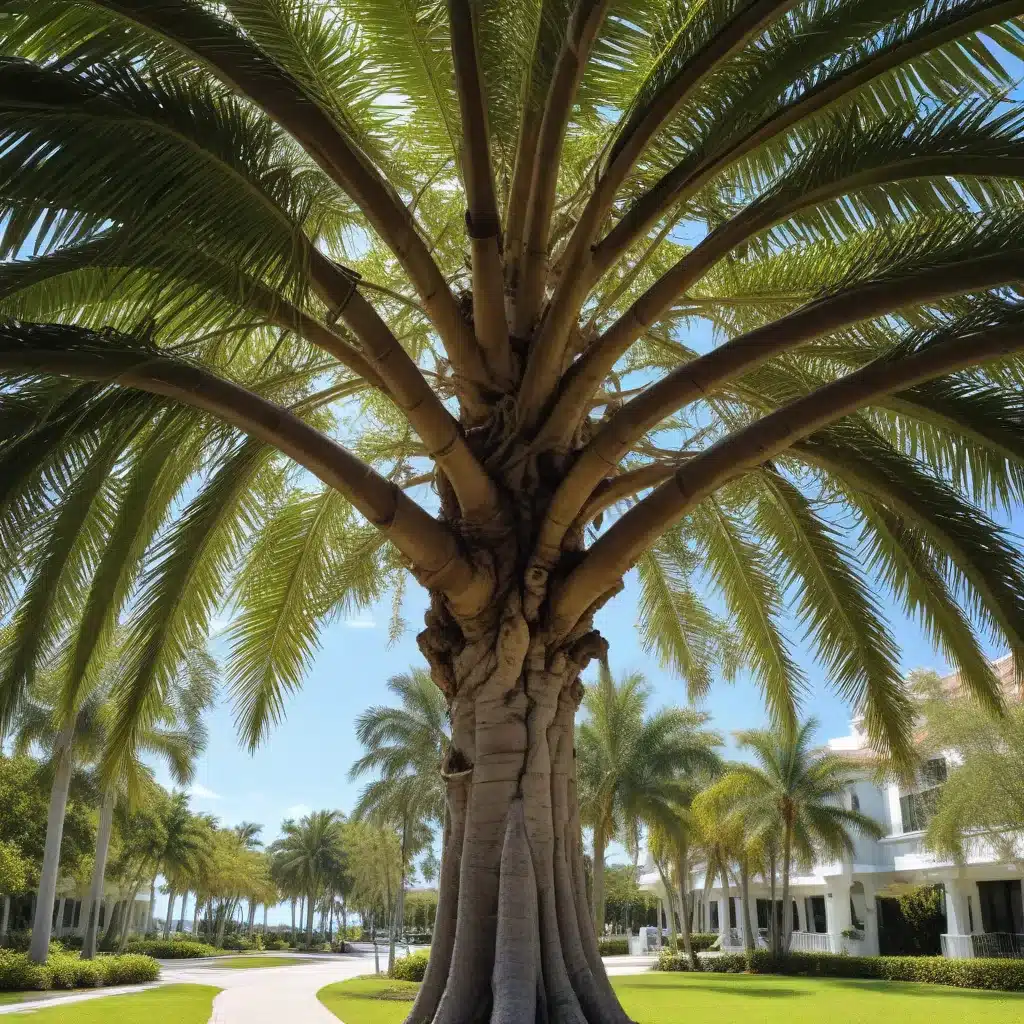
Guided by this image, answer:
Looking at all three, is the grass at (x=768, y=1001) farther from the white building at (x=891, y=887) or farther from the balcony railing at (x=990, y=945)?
the white building at (x=891, y=887)

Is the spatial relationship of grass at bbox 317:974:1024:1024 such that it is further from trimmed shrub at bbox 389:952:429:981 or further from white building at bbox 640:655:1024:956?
white building at bbox 640:655:1024:956

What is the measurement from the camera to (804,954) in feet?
110

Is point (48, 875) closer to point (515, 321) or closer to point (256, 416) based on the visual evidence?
point (515, 321)

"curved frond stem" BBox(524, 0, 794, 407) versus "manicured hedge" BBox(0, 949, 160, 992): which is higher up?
"curved frond stem" BBox(524, 0, 794, 407)

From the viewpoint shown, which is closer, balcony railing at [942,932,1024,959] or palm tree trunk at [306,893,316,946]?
balcony railing at [942,932,1024,959]

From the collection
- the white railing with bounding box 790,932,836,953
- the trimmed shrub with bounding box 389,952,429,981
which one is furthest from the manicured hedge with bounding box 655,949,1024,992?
the trimmed shrub with bounding box 389,952,429,981

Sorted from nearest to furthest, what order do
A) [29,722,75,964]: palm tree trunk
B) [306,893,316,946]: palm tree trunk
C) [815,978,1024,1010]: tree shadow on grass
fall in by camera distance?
[815,978,1024,1010]: tree shadow on grass
[29,722,75,964]: palm tree trunk
[306,893,316,946]: palm tree trunk

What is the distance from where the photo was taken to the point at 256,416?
217 inches

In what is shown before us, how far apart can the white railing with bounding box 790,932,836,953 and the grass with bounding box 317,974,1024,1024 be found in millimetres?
7656

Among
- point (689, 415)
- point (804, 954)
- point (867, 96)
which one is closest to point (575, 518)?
point (867, 96)

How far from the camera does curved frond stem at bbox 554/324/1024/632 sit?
17.6 feet

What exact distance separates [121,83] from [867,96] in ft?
15.5

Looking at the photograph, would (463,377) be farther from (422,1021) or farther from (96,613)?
(422,1021)

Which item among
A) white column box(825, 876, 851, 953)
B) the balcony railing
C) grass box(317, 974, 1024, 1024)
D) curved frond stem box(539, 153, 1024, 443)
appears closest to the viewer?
curved frond stem box(539, 153, 1024, 443)
